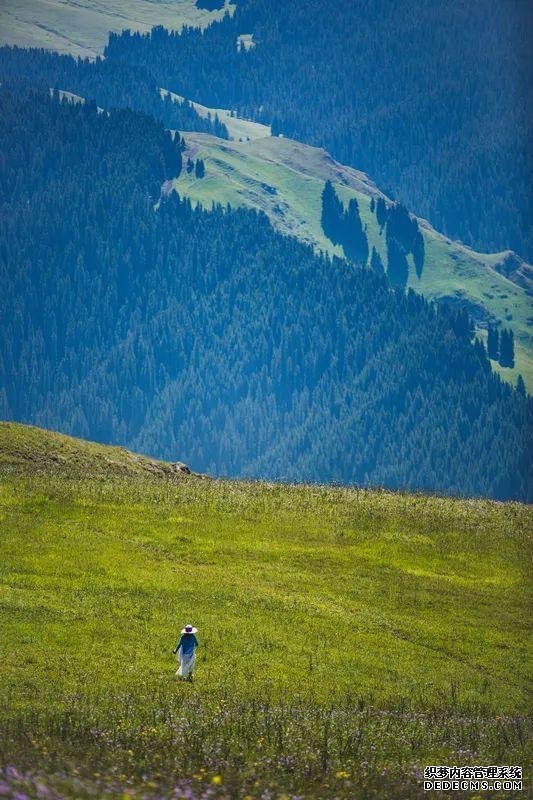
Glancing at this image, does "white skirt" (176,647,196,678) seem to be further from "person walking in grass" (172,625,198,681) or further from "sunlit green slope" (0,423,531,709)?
"sunlit green slope" (0,423,531,709)

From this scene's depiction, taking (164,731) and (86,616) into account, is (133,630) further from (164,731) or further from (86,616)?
(164,731)

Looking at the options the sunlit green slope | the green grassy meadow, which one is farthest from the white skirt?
the sunlit green slope

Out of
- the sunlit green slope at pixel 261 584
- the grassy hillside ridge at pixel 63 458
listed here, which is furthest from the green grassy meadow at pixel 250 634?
the grassy hillside ridge at pixel 63 458

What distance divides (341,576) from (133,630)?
1477 cm

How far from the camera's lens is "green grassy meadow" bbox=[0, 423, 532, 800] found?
29.8 m

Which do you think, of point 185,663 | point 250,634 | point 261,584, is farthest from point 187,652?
point 261,584

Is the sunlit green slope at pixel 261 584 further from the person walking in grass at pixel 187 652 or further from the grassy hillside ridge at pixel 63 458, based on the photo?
the person walking in grass at pixel 187 652

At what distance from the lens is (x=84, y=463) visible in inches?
3270

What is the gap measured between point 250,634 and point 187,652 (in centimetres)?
692

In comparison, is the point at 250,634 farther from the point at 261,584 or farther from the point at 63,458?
the point at 63,458

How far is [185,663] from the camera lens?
1623 inches

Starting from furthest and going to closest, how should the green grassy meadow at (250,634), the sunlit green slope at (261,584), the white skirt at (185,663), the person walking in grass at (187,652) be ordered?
the sunlit green slope at (261,584)
the white skirt at (185,663)
the person walking in grass at (187,652)
the green grassy meadow at (250,634)

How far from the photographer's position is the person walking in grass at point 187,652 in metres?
41.0

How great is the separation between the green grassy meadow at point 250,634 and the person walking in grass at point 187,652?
45 cm
